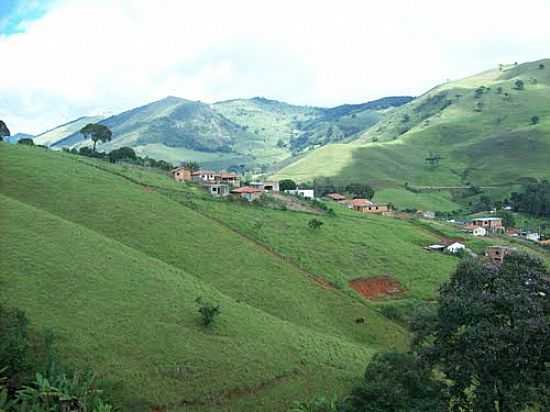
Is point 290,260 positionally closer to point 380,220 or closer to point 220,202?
point 220,202

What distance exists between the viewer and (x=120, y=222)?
57.1 meters

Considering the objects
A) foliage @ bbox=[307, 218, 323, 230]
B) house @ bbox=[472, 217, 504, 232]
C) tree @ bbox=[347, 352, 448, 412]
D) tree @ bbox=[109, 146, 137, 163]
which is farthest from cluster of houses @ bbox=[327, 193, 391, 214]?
tree @ bbox=[347, 352, 448, 412]

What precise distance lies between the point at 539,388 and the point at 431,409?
4.24 metres

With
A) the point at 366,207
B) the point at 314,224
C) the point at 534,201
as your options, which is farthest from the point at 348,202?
the point at 534,201

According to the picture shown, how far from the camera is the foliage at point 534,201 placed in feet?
461

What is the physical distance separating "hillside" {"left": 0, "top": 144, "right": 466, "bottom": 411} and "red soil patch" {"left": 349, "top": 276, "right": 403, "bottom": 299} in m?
1.06

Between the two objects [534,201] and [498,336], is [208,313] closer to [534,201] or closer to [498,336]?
[498,336]

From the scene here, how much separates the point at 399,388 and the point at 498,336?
5338 mm

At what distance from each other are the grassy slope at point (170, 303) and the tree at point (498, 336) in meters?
12.0

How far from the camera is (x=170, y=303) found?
3978cm

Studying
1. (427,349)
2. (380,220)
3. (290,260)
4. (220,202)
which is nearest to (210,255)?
(290,260)

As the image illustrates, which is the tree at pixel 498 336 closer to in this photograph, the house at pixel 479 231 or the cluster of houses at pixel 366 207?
the house at pixel 479 231

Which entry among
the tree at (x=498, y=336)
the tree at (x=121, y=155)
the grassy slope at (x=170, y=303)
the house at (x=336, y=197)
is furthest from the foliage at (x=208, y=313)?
the house at (x=336, y=197)

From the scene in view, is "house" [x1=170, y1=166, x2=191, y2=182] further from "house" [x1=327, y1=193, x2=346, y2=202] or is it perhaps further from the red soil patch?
the red soil patch
